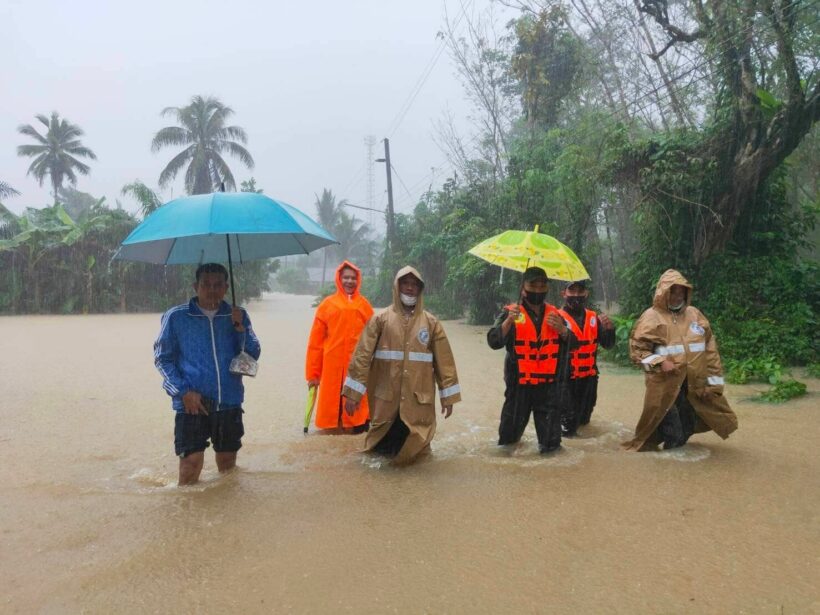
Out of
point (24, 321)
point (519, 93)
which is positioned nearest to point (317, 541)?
point (519, 93)

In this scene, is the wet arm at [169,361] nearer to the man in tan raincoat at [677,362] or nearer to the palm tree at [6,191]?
the man in tan raincoat at [677,362]

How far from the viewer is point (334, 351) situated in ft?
18.3

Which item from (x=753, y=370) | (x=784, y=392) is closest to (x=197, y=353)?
(x=784, y=392)

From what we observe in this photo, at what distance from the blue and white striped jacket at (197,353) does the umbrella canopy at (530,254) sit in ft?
6.56

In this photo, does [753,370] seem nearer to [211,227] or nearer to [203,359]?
[203,359]

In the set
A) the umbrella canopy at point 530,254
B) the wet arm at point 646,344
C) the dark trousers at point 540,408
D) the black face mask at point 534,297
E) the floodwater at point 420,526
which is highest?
the umbrella canopy at point 530,254

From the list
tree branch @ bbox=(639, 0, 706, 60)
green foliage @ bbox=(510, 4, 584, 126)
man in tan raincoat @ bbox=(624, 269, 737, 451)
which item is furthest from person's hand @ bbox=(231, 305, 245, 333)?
green foliage @ bbox=(510, 4, 584, 126)

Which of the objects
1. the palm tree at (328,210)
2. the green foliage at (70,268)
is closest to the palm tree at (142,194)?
the green foliage at (70,268)

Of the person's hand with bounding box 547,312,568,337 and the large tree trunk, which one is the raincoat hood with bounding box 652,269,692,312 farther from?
the large tree trunk

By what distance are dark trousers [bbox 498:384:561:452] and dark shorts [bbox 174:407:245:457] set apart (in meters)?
2.16

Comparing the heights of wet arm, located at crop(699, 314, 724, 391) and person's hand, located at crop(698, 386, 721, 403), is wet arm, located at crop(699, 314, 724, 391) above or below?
above

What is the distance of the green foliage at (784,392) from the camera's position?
7.32 meters

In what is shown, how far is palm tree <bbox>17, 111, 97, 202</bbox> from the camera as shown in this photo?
41438 mm

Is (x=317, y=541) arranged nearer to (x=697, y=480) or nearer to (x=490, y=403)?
(x=697, y=480)
